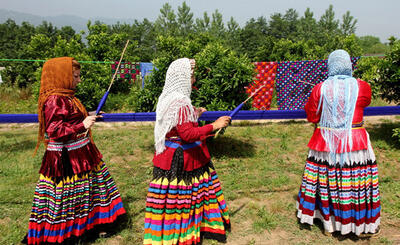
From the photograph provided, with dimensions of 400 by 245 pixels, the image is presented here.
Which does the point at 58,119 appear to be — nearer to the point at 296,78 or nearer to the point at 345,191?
the point at 345,191

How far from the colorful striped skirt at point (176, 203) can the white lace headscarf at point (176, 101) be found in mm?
294

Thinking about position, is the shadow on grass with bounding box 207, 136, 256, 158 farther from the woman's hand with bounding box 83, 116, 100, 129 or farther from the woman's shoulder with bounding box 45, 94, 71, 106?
the woman's shoulder with bounding box 45, 94, 71, 106

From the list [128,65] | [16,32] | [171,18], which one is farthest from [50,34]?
[128,65]

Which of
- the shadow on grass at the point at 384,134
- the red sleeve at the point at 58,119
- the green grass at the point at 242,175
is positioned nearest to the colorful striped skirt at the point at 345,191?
the green grass at the point at 242,175

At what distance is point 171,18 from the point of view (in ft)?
99.6

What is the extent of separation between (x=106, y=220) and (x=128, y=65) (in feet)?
20.7

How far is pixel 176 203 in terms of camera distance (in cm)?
265

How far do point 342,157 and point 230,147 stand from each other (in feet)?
11.2

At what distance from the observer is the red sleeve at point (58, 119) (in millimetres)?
2531

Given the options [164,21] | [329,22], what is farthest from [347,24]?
[164,21]

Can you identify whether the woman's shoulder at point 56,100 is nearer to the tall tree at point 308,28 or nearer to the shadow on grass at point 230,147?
the shadow on grass at point 230,147

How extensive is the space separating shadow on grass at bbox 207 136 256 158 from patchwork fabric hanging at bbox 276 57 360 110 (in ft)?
10.5

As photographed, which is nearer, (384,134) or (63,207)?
(63,207)

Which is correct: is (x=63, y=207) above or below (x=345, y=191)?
below
